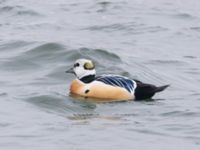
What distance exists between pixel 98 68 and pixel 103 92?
11.4 feet

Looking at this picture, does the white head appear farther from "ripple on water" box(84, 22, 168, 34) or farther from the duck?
"ripple on water" box(84, 22, 168, 34)

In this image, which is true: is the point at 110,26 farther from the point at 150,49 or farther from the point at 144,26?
the point at 150,49

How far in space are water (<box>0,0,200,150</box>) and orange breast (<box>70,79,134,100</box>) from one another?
20 cm

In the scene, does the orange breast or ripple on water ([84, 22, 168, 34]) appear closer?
the orange breast

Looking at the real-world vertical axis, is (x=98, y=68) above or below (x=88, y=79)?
below

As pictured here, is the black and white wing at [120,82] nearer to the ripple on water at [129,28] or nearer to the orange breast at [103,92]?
the orange breast at [103,92]

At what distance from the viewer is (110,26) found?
24641 millimetres

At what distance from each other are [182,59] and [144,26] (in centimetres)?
450

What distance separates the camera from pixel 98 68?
63.6 ft

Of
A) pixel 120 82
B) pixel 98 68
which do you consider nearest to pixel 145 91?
pixel 120 82

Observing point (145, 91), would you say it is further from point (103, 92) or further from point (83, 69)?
point (83, 69)

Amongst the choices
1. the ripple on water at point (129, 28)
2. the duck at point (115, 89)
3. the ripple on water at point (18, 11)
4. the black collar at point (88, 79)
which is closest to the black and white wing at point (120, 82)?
the duck at point (115, 89)

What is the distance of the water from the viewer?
12.9 metres

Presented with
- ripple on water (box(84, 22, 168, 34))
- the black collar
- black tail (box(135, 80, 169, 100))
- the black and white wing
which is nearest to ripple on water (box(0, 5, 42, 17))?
ripple on water (box(84, 22, 168, 34))
